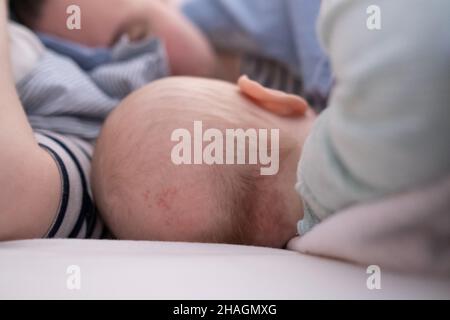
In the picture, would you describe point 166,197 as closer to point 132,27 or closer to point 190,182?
point 190,182

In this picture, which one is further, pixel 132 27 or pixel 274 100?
pixel 132 27

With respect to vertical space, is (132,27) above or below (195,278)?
above

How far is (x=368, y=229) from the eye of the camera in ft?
1.33

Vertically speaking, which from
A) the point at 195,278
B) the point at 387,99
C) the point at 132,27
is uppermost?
the point at 132,27

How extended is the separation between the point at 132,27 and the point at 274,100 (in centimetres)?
46

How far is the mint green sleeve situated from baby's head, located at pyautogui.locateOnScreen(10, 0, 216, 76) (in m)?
0.59

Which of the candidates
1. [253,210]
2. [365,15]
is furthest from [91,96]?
[365,15]

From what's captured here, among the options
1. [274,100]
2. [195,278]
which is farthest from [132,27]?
[195,278]

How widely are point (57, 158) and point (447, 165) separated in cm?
41

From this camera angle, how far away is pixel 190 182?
558mm

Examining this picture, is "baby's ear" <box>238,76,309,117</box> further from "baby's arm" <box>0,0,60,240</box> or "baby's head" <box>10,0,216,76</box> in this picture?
"baby's head" <box>10,0,216,76</box>

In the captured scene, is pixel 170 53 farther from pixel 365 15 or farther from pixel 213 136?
pixel 365 15

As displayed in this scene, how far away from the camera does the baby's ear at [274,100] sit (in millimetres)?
625

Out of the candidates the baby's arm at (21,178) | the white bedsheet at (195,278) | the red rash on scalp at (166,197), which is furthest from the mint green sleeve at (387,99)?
the baby's arm at (21,178)
